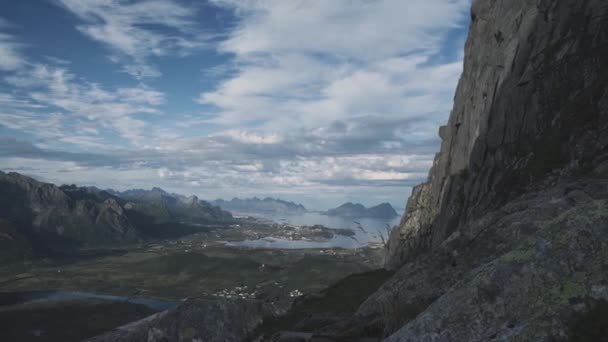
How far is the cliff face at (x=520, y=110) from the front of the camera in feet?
168

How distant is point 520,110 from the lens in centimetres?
7125

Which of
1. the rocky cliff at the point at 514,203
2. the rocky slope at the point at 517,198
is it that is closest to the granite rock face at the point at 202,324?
the rocky cliff at the point at 514,203

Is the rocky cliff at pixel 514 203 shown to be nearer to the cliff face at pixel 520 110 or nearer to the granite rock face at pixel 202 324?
the cliff face at pixel 520 110

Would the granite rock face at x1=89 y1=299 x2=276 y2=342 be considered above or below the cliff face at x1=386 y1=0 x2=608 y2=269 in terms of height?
below

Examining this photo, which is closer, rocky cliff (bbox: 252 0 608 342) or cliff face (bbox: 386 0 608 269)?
rocky cliff (bbox: 252 0 608 342)

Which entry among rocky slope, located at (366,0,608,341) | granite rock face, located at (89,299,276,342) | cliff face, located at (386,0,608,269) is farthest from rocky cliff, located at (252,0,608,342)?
granite rock face, located at (89,299,276,342)

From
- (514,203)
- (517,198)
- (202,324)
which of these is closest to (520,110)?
(517,198)

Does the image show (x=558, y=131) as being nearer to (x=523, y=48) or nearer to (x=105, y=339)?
(x=523, y=48)

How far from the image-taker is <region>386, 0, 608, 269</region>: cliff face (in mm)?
51188

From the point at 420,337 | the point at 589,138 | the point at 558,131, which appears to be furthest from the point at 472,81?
the point at 420,337

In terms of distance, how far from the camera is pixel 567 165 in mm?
45812

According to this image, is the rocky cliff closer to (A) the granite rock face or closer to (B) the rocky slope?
(B) the rocky slope

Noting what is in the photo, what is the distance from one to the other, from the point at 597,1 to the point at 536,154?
29222 millimetres

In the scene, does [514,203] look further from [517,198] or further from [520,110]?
[520,110]
